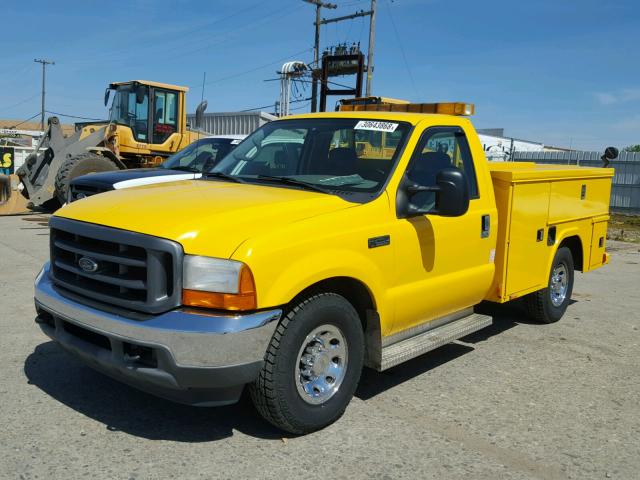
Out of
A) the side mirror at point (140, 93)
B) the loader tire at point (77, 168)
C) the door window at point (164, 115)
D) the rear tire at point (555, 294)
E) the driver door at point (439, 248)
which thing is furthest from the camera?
the door window at point (164, 115)

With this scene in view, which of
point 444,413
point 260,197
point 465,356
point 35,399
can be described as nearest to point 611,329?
point 465,356

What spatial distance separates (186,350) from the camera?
3199mm

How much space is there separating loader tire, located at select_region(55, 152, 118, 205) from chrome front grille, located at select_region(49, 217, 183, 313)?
1032 cm

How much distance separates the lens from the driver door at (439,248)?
430 cm

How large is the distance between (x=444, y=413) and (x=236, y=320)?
5.83ft

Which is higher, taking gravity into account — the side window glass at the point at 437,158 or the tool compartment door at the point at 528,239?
the side window glass at the point at 437,158

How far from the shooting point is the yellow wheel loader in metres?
14.7

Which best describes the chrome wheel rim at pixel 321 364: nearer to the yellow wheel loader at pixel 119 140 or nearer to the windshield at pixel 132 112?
the yellow wheel loader at pixel 119 140

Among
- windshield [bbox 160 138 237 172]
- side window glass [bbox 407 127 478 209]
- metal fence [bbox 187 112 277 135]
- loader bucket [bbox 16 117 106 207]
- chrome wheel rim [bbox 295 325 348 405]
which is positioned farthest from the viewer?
metal fence [bbox 187 112 277 135]

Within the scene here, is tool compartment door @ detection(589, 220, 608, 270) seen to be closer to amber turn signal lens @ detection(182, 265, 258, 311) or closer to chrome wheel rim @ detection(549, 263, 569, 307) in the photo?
chrome wheel rim @ detection(549, 263, 569, 307)

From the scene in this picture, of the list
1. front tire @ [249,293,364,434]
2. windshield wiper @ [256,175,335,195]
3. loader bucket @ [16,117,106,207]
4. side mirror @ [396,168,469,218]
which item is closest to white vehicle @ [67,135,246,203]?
windshield wiper @ [256,175,335,195]

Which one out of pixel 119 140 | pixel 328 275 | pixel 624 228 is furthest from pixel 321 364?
pixel 624 228

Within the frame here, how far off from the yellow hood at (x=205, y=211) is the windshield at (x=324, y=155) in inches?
12.3

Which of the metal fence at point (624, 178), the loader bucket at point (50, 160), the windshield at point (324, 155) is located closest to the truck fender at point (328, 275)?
the windshield at point (324, 155)
